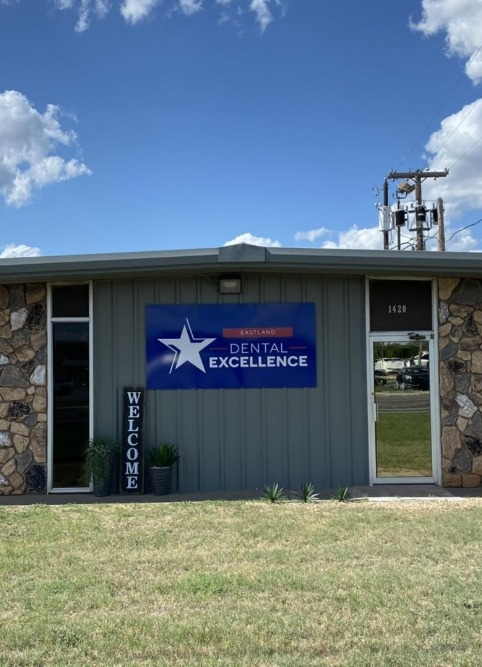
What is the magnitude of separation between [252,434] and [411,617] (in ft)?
13.9

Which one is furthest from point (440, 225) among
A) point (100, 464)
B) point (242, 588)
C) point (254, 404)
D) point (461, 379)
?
point (242, 588)

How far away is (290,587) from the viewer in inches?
173

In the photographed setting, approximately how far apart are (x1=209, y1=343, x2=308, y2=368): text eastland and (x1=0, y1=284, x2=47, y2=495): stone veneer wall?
89.2 inches

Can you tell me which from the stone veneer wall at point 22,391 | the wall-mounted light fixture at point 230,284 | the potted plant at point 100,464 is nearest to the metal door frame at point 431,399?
the wall-mounted light fixture at point 230,284

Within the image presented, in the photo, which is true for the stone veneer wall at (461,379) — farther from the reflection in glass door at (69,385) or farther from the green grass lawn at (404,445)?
the reflection in glass door at (69,385)

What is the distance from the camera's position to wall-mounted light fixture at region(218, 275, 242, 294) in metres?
7.86

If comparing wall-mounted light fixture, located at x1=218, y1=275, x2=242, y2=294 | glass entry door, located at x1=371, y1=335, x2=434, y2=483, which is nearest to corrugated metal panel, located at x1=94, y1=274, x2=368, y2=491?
wall-mounted light fixture, located at x1=218, y1=275, x2=242, y2=294

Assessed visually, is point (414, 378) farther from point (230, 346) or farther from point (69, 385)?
point (69, 385)

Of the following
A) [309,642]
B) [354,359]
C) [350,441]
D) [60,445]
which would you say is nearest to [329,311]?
[354,359]

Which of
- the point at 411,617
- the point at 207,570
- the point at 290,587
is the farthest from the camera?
the point at 207,570

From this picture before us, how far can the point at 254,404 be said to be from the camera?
7969mm

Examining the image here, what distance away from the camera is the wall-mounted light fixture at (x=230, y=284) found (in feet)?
25.8

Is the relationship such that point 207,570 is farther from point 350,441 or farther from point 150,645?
point 350,441

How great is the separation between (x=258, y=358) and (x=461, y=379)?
8.74ft
